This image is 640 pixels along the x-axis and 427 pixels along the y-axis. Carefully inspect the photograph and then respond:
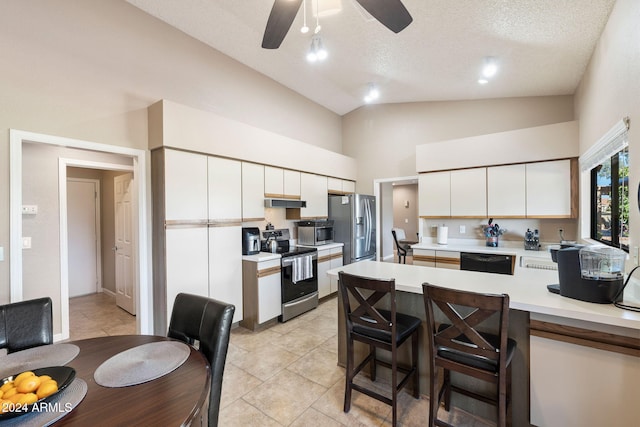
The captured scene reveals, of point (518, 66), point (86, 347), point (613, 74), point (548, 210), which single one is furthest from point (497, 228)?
point (86, 347)

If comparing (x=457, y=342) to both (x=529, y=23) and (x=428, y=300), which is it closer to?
(x=428, y=300)

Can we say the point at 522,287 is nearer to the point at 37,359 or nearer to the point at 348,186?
the point at 37,359

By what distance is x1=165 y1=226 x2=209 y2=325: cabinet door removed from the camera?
285 centimetres

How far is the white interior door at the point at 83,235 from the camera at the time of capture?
15.5ft

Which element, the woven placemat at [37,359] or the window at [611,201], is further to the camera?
the window at [611,201]

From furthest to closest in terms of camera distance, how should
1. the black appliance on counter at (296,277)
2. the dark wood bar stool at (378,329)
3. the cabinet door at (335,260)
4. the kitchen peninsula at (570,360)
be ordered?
the cabinet door at (335,260) < the black appliance on counter at (296,277) < the dark wood bar stool at (378,329) < the kitchen peninsula at (570,360)

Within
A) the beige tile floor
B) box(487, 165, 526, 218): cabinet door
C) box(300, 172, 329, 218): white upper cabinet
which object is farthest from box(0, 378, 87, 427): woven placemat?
box(487, 165, 526, 218): cabinet door

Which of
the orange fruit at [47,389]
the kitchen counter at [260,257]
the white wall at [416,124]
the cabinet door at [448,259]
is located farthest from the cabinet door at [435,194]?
the orange fruit at [47,389]

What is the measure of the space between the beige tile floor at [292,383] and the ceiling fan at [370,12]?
266cm

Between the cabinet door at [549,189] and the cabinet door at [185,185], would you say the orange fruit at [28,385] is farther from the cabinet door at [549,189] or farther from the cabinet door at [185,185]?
the cabinet door at [549,189]

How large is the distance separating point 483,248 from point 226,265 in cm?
349

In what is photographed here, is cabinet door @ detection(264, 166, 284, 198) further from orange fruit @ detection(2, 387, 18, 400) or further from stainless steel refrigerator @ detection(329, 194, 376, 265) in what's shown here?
orange fruit @ detection(2, 387, 18, 400)

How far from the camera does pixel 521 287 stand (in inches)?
75.5

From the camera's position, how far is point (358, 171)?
5.77 m
